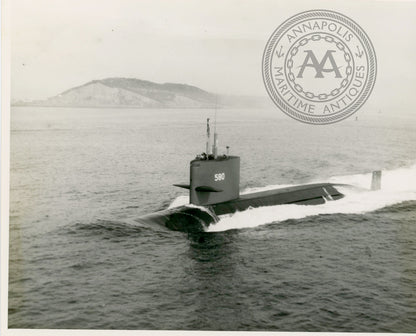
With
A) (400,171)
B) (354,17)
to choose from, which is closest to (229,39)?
(354,17)

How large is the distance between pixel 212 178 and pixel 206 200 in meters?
0.78

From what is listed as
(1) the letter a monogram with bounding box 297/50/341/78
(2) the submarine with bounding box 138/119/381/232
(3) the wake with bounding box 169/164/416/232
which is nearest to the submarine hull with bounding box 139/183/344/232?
(2) the submarine with bounding box 138/119/381/232

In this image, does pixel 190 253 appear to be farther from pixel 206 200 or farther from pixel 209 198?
pixel 209 198

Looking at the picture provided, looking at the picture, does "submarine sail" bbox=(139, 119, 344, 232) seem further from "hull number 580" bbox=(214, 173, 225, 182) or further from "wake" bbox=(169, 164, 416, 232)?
"wake" bbox=(169, 164, 416, 232)

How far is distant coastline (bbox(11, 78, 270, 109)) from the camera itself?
20.4m

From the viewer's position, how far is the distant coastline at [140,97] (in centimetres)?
2039

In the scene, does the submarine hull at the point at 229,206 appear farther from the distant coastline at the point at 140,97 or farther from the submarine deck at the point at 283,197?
the distant coastline at the point at 140,97

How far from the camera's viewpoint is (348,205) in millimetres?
18859

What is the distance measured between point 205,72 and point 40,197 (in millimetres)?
8246

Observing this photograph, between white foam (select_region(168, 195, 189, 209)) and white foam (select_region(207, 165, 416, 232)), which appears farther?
white foam (select_region(168, 195, 189, 209))

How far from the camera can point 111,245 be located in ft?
46.5

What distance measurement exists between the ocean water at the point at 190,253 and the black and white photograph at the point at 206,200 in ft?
0.18

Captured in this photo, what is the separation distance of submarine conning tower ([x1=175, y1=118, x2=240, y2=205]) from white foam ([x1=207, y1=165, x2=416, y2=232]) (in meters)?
0.82

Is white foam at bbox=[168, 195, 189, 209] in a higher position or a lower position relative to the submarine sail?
lower
